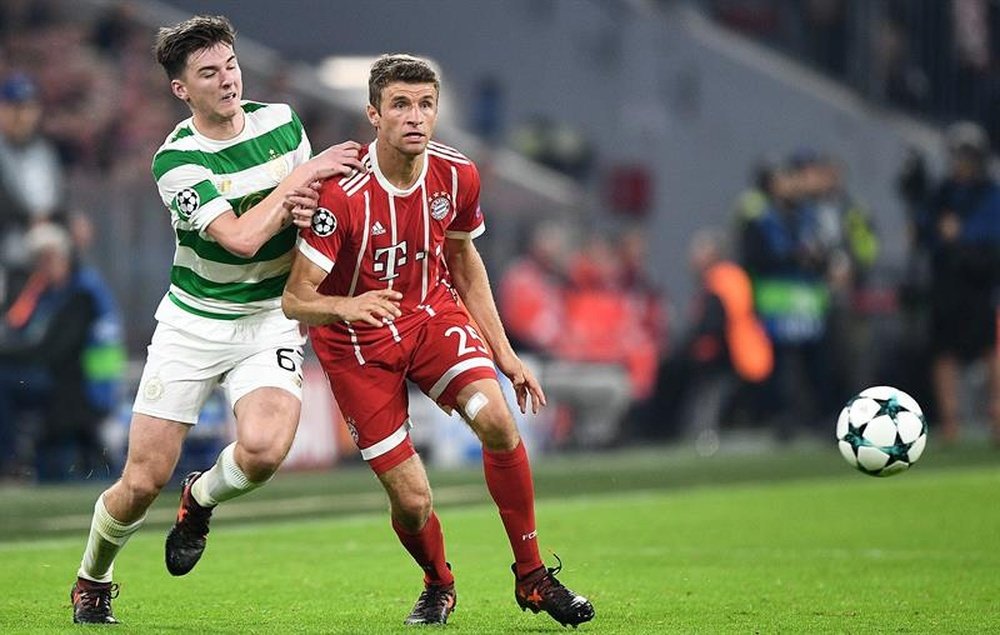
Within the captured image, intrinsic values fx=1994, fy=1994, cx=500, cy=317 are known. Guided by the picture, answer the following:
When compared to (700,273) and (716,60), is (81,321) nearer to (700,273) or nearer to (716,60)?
(700,273)

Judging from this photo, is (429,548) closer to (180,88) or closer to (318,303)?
(318,303)

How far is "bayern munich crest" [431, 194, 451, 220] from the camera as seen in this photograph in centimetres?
662

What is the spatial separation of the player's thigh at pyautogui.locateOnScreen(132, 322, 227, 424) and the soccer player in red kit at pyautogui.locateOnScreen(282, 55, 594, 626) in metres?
0.35

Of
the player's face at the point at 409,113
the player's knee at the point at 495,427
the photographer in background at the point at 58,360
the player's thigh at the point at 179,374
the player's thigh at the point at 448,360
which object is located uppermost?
the player's face at the point at 409,113

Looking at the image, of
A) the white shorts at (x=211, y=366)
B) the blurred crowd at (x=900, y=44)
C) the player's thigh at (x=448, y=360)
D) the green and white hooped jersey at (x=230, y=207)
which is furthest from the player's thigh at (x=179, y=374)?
the blurred crowd at (x=900, y=44)

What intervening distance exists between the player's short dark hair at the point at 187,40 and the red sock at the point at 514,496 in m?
1.63

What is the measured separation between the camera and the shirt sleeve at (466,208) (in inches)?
264

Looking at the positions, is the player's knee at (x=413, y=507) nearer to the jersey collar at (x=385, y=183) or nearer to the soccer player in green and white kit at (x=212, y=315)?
→ the soccer player in green and white kit at (x=212, y=315)

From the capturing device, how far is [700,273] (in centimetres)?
1875

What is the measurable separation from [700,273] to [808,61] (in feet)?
23.2

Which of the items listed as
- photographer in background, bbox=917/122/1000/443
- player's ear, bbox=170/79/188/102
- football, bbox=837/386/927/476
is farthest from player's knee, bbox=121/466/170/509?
photographer in background, bbox=917/122/1000/443

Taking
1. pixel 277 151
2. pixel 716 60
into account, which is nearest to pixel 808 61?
pixel 716 60

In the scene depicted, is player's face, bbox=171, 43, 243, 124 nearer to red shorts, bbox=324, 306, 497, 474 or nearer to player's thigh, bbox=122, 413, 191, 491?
red shorts, bbox=324, 306, 497, 474

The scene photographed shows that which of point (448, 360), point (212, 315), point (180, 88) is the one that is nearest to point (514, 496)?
point (448, 360)
